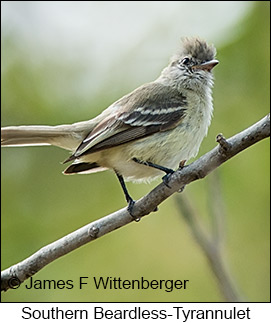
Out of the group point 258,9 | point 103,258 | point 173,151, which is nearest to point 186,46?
point 173,151

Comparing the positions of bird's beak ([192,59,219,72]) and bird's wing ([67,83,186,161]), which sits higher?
bird's beak ([192,59,219,72])

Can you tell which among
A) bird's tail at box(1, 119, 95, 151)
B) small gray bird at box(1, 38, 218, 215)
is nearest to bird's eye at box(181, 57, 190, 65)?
small gray bird at box(1, 38, 218, 215)

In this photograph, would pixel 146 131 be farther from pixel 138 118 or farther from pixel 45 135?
pixel 45 135

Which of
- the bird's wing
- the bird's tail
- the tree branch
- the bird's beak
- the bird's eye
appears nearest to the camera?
the tree branch

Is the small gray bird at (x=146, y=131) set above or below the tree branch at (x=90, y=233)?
above

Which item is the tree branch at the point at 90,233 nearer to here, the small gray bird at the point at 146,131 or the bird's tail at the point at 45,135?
the small gray bird at the point at 146,131

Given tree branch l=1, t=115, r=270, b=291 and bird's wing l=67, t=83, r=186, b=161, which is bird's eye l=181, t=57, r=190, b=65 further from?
tree branch l=1, t=115, r=270, b=291

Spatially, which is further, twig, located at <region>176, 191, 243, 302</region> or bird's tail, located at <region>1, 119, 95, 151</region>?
bird's tail, located at <region>1, 119, 95, 151</region>

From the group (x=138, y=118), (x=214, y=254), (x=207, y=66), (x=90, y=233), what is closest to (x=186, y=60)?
(x=207, y=66)

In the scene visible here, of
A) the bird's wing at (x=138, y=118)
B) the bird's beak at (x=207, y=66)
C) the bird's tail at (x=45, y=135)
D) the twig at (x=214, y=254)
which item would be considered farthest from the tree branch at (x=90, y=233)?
the bird's beak at (x=207, y=66)
